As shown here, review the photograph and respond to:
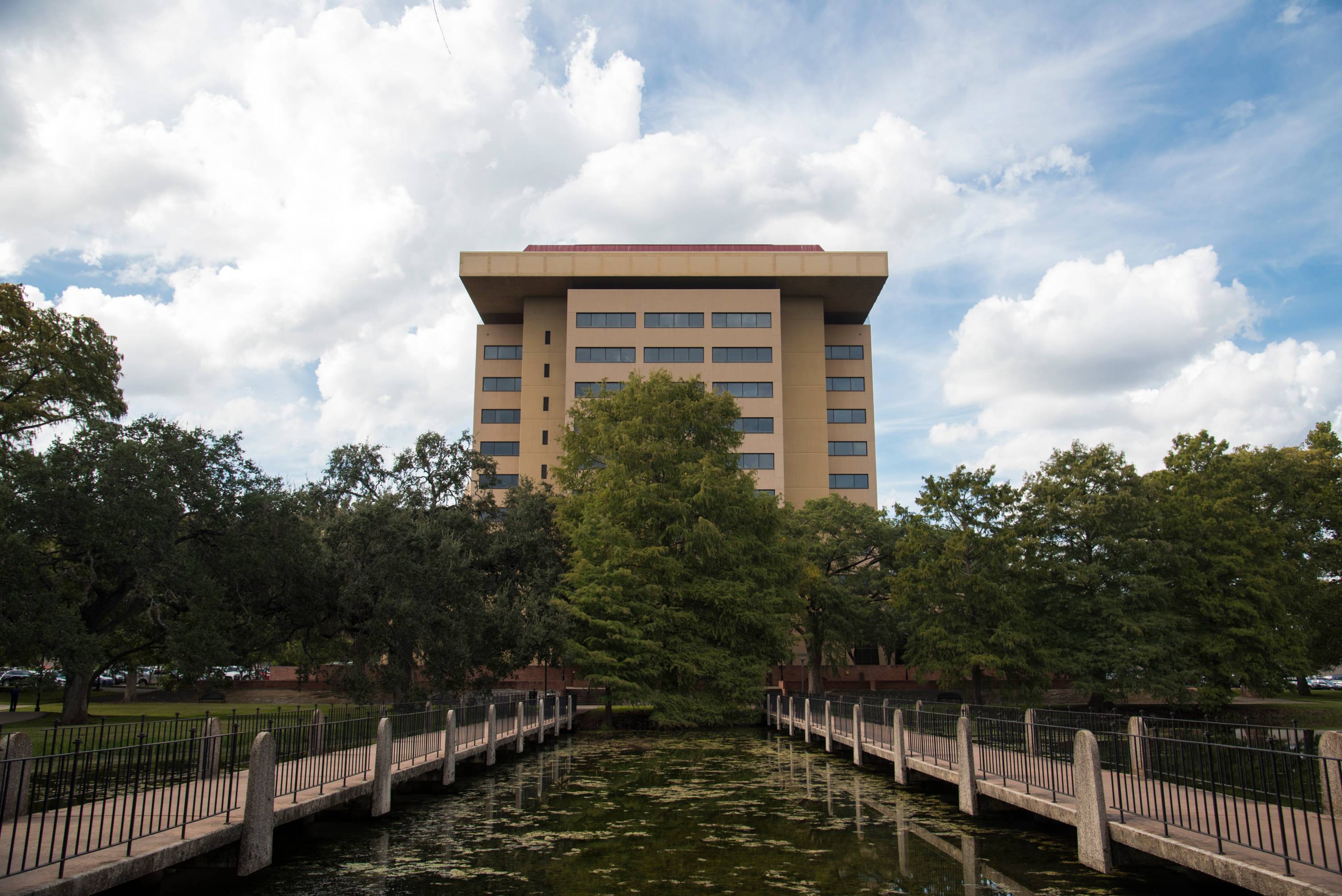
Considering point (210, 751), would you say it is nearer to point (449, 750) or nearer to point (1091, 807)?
point (449, 750)

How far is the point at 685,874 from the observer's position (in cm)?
1121

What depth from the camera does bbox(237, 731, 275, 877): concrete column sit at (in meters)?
10.9

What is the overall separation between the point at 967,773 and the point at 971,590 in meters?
25.7

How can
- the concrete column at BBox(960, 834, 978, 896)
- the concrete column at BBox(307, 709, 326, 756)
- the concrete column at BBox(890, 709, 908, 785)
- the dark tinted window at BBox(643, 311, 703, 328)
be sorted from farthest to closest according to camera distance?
A: the dark tinted window at BBox(643, 311, 703, 328), the concrete column at BBox(890, 709, 908, 785), the concrete column at BBox(307, 709, 326, 756), the concrete column at BBox(960, 834, 978, 896)

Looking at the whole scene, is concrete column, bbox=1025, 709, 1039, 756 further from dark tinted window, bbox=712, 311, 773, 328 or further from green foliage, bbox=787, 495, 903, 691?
dark tinted window, bbox=712, 311, 773, 328

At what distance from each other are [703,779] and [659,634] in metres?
17.4

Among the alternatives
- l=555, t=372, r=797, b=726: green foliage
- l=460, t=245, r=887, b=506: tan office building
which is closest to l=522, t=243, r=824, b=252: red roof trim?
l=460, t=245, r=887, b=506: tan office building

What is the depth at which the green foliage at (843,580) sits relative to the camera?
5109 cm

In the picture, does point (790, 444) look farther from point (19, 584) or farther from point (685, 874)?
point (685, 874)

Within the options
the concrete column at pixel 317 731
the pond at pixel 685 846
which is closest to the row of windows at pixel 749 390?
the pond at pixel 685 846

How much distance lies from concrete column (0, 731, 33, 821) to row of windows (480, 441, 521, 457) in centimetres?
5927

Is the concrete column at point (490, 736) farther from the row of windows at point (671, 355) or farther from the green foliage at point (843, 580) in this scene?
the row of windows at point (671, 355)

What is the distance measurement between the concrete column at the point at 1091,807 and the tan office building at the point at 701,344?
53.9 meters

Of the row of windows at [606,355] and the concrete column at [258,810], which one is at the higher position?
the row of windows at [606,355]
